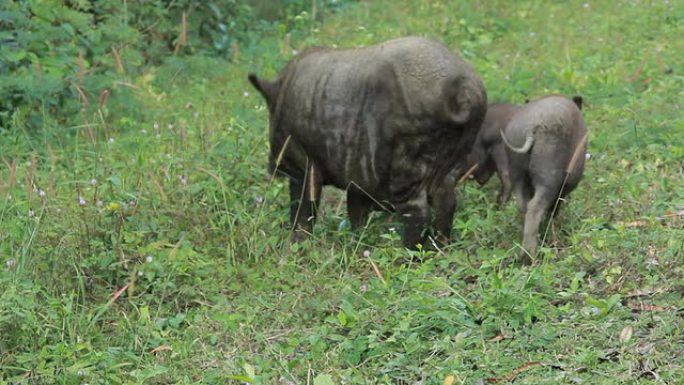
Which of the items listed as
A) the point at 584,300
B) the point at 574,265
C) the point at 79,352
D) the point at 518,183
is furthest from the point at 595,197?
the point at 79,352

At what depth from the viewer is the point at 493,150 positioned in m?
7.49

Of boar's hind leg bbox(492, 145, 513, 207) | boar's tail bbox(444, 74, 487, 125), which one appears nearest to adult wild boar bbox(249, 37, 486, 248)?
boar's tail bbox(444, 74, 487, 125)

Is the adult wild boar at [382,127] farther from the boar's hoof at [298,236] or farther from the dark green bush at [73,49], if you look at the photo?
the dark green bush at [73,49]

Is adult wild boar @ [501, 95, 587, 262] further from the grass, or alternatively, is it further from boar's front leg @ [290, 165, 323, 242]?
boar's front leg @ [290, 165, 323, 242]

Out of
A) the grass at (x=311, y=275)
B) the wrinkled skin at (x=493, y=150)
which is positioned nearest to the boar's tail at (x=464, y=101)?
the grass at (x=311, y=275)

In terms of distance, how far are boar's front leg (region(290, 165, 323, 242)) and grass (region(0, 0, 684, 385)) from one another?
0.45 feet

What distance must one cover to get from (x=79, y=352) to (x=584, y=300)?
216 centimetres

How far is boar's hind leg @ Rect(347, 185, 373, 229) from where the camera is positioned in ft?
22.2

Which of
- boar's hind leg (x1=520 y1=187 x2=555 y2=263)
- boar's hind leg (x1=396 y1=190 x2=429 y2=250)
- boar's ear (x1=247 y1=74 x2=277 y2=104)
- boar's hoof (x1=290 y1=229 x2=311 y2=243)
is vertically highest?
boar's ear (x1=247 y1=74 x2=277 y2=104)

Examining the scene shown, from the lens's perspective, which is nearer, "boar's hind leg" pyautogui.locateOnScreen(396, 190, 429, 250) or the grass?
the grass

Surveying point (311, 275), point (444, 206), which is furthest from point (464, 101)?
point (311, 275)

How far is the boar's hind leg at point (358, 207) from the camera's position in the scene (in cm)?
677

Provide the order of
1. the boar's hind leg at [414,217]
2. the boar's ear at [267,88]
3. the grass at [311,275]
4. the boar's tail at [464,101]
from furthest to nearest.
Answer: the boar's ear at [267,88] → the boar's hind leg at [414,217] → the boar's tail at [464,101] → the grass at [311,275]

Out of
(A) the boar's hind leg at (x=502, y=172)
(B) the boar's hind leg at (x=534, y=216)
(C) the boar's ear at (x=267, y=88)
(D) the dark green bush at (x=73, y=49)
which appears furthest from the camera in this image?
(D) the dark green bush at (x=73, y=49)
